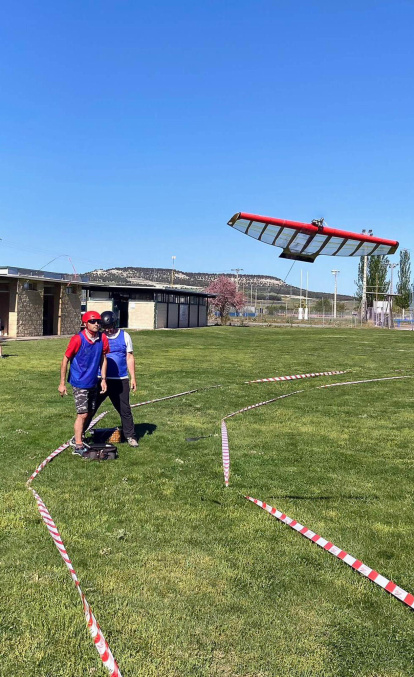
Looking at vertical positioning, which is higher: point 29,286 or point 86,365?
point 29,286

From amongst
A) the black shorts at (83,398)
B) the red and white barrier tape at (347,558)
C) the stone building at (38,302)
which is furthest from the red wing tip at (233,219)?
the stone building at (38,302)

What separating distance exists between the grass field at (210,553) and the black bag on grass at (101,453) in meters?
0.17

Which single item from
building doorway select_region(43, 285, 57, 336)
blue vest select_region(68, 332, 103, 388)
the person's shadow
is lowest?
the person's shadow

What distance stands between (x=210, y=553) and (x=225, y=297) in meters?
82.4

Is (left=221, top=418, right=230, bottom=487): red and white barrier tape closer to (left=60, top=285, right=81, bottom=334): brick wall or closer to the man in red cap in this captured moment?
the man in red cap

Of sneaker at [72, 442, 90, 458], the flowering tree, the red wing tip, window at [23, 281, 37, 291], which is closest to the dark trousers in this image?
sneaker at [72, 442, 90, 458]

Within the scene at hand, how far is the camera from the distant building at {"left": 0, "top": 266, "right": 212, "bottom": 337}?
34.0 m

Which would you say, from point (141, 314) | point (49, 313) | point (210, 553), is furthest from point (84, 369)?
point (141, 314)

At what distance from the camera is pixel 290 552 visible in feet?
13.9

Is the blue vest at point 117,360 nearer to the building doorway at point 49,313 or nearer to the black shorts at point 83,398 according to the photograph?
the black shorts at point 83,398

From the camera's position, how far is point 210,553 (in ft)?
13.8

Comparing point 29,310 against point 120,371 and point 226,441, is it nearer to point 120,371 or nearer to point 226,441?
point 120,371

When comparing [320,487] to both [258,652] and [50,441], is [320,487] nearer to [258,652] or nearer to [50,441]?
[258,652]

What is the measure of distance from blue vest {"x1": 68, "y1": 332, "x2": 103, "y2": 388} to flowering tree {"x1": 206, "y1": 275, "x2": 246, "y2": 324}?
76.6 metres
